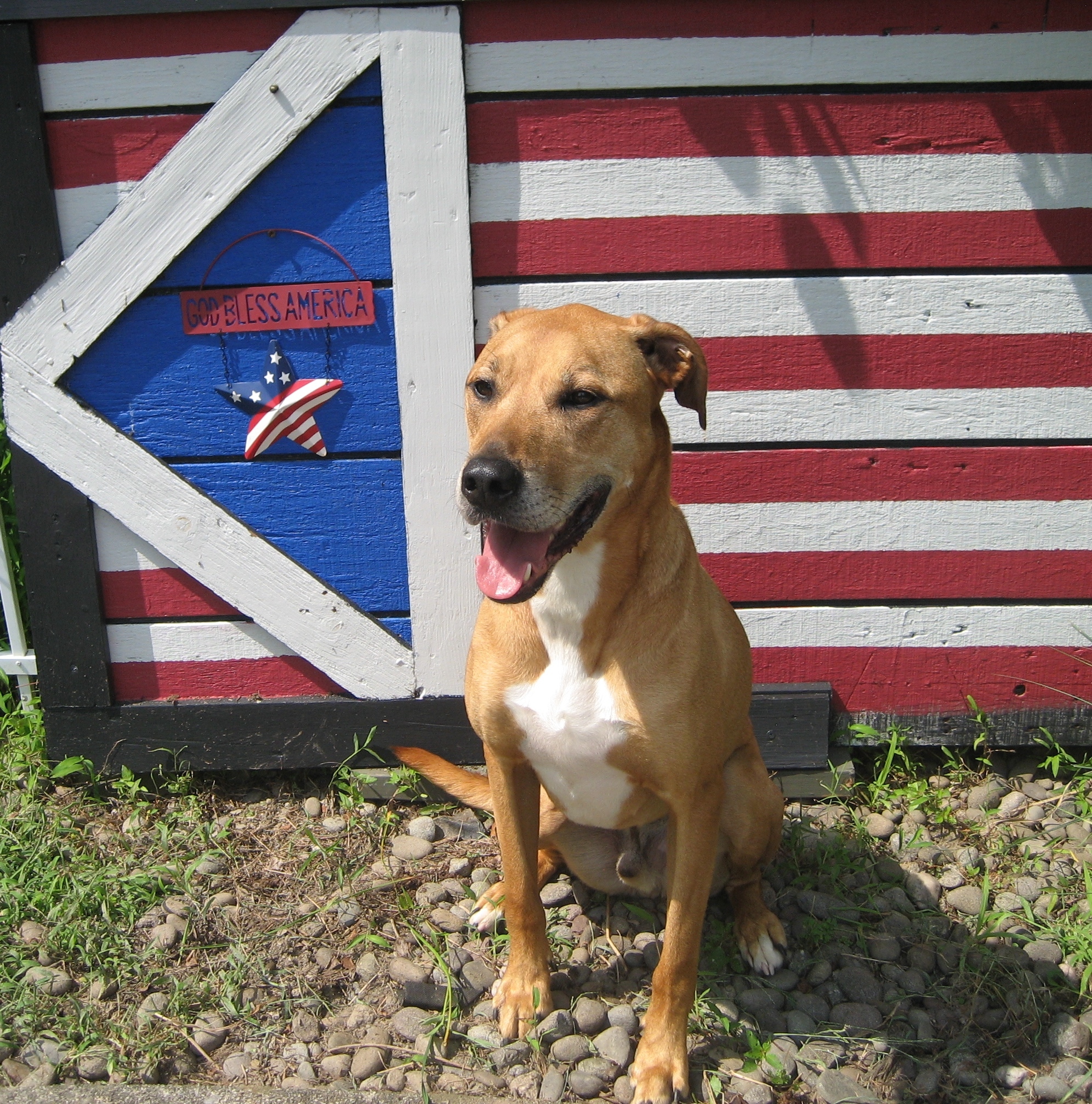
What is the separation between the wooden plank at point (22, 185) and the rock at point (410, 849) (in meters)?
2.13

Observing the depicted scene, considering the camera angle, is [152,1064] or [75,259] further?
[75,259]

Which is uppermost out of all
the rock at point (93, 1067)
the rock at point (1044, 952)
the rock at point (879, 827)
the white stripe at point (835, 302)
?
Answer: the white stripe at point (835, 302)

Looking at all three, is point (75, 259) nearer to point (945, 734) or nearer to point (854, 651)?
point (854, 651)

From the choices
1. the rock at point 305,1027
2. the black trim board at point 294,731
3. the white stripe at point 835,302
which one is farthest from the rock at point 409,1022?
the white stripe at point 835,302

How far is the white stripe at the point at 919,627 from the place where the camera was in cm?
332

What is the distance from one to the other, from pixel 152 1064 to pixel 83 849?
97 centimetres

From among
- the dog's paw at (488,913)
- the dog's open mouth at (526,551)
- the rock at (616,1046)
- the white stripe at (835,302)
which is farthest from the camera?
the white stripe at (835,302)

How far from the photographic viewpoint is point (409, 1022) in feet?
8.08

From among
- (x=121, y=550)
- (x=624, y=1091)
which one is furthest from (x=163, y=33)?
(x=624, y=1091)

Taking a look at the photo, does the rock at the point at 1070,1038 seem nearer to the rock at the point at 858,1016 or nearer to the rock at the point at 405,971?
the rock at the point at 858,1016

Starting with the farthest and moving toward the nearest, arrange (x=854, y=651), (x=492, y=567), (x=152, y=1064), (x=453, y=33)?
1. (x=854, y=651)
2. (x=453, y=33)
3. (x=152, y=1064)
4. (x=492, y=567)

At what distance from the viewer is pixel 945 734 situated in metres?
3.44

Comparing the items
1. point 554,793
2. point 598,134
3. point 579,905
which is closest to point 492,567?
point 554,793

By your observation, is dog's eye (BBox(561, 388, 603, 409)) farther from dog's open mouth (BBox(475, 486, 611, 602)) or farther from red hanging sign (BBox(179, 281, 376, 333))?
red hanging sign (BBox(179, 281, 376, 333))
